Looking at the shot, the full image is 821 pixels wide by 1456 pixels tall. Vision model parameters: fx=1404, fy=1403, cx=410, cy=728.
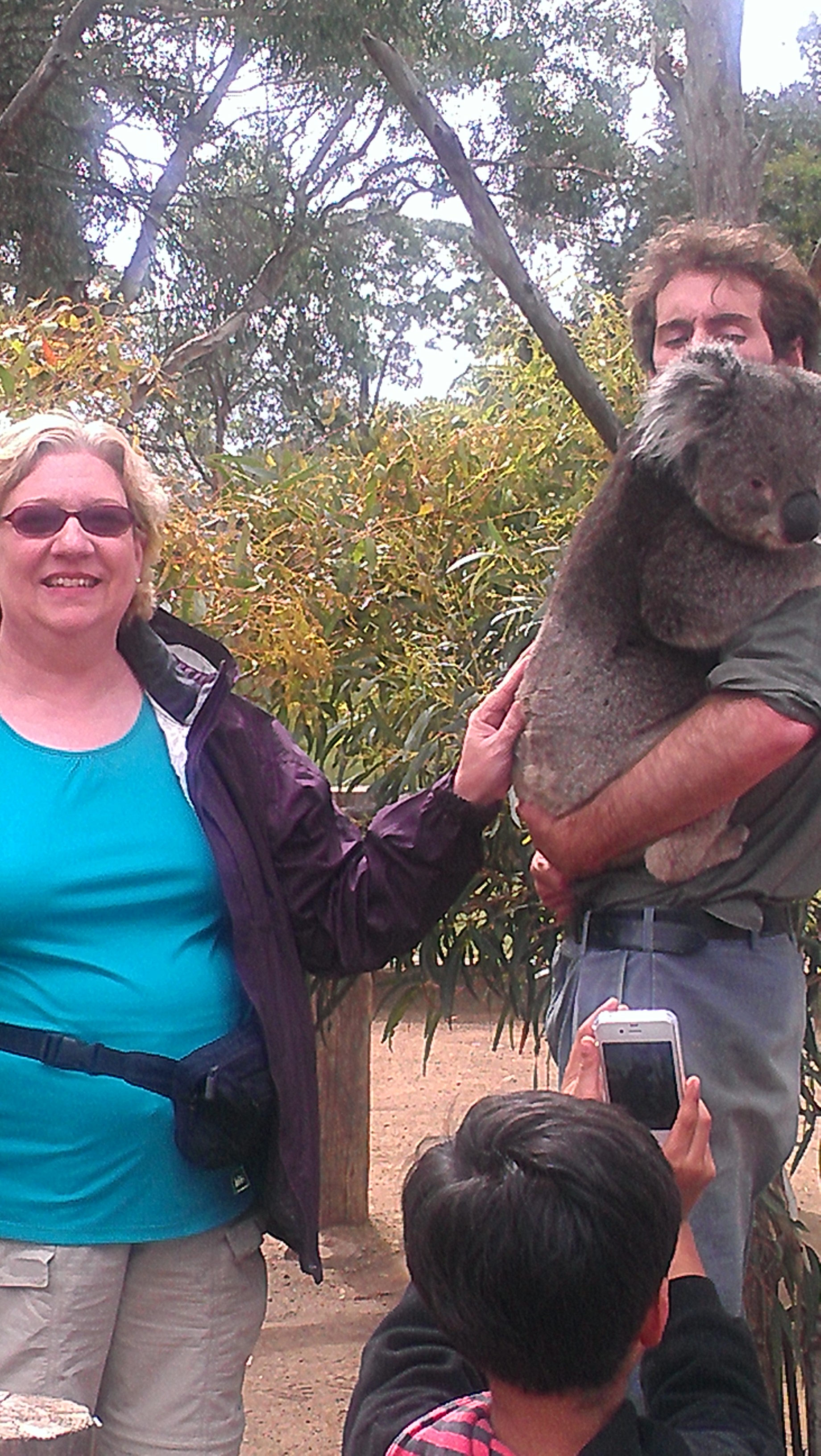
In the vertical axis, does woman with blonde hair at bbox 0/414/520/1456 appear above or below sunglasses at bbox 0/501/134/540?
below

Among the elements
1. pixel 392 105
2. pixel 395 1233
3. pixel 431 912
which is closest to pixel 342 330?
pixel 392 105

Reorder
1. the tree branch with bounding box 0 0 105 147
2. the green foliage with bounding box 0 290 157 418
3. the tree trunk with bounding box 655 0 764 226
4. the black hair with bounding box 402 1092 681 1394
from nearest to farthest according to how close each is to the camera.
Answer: the black hair with bounding box 402 1092 681 1394, the green foliage with bounding box 0 290 157 418, the tree trunk with bounding box 655 0 764 226, the tree branch with bounding box 0 0 105 147

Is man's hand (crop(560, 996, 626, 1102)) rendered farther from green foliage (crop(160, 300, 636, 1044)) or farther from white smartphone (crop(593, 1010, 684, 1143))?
green foliage (crop(160, 300, 636, 1044))

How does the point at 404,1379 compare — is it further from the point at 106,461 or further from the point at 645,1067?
the point at 106,461

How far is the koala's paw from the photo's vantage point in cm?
134

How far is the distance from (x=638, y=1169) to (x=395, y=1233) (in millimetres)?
3185

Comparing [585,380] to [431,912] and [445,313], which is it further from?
[445,313]

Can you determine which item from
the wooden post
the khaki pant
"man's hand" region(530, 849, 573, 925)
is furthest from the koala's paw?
the wooden post

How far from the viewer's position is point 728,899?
1.36m

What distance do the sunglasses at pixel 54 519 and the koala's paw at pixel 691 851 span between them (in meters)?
0.71

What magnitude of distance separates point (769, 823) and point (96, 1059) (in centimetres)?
73

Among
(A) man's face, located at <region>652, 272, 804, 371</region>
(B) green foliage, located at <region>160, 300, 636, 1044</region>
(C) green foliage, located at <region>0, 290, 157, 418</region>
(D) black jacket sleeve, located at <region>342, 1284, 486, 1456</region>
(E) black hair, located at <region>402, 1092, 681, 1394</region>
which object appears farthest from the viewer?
(B) green foliage, located at <region>160, 300, 636, 1044</region>

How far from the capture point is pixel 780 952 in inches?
A: 54.8

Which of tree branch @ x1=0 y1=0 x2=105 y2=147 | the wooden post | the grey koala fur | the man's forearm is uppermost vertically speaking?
tree branch @ x1=0 y1=0 x2=105 y2=147
